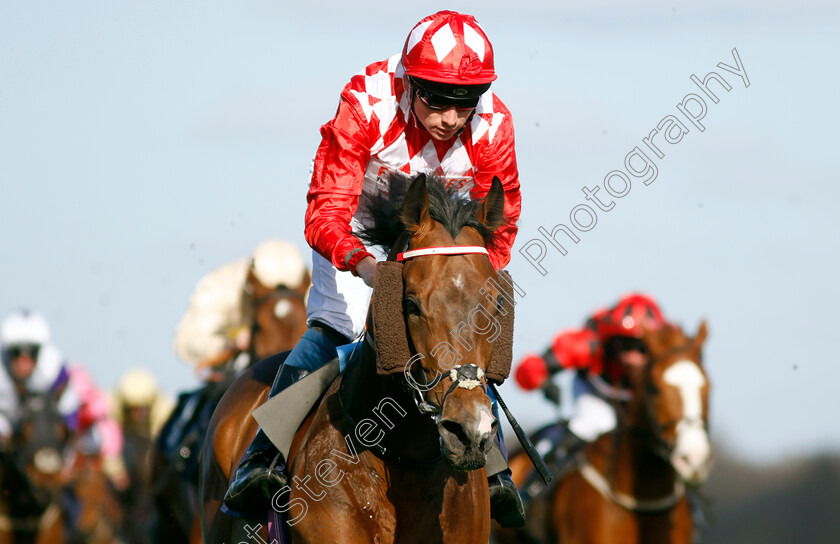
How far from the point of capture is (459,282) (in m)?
3.97

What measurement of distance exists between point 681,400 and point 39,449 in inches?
222

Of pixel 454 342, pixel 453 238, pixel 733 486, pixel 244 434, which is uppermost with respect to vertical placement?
pixel 453 238

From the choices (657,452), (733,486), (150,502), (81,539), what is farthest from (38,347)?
(733,486)

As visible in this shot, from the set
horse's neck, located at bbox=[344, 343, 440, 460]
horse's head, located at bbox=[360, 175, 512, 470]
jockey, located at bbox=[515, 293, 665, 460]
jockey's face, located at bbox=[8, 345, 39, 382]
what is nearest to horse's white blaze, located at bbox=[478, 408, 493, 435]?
horse's head, located at bbox=[360, 175, 512, 470]

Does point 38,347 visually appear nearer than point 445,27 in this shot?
No

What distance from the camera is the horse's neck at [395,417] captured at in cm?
429

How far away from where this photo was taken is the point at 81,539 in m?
11.3

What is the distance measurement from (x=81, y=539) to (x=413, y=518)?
7.87m

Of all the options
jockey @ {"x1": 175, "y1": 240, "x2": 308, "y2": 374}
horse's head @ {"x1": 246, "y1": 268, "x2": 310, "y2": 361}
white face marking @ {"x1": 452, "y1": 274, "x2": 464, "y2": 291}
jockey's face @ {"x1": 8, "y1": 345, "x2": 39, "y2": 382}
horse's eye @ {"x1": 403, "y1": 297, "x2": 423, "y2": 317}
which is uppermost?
white face marking @ {"x1": 452, "y1": 274, "x2": 464, "y2": 291}

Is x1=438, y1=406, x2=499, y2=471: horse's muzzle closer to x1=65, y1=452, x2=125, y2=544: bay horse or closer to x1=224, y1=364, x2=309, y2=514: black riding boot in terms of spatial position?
x1=224, y1=364, x2=309, y2=514: black riding boot

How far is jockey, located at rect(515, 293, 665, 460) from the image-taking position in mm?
10289

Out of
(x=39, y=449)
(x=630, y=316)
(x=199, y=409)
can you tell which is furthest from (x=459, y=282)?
(x=39, y=449)

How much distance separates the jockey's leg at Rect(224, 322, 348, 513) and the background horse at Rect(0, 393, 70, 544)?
6.06 metres

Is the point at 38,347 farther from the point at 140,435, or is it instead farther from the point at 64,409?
the point at 140,435
